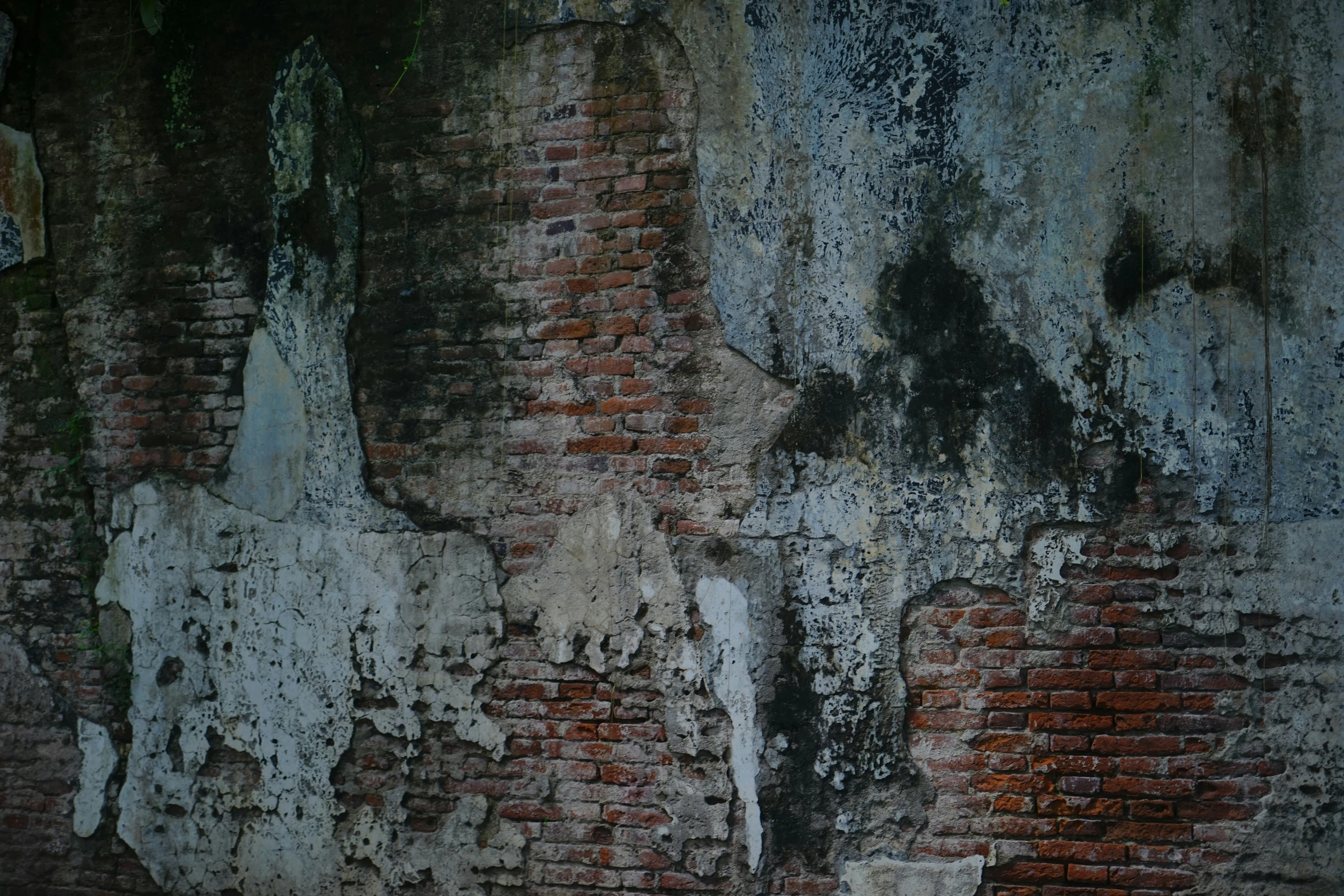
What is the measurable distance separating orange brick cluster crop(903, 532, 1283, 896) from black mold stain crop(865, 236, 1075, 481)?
342 millimetres

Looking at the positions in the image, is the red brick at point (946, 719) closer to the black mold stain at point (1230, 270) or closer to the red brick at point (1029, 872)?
the red brick at point (1029, 872)

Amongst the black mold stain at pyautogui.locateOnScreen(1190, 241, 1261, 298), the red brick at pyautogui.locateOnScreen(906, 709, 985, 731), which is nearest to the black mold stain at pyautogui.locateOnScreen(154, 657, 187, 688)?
the red brick at pyautogui.locateOnScreen(906, 709, 985, 731)

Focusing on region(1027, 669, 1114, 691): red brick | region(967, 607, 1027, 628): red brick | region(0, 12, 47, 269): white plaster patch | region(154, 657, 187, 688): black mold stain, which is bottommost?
region(154, 657, 187, 688): black mold stain

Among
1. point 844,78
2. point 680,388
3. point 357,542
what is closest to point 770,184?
point 844,78

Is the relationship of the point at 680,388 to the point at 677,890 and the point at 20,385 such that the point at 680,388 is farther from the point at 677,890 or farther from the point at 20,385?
the point at 20,385

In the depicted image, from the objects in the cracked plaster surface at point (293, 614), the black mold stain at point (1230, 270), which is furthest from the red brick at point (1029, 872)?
the black mold stain at point (1230, 270)

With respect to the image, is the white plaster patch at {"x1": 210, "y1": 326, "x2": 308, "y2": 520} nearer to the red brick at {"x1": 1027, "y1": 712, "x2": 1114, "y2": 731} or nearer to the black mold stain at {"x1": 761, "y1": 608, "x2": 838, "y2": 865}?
the black mold stain at {"x1": 761, "y1": 608, "x2": 838, "y2": 865}

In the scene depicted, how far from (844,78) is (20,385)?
307 cm

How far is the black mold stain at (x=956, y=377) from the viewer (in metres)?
2.77

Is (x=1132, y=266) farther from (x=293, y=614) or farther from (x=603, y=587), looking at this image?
(x=293, y=614)

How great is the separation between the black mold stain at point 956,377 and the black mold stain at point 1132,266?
12.3 inches

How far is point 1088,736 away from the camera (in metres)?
2.71

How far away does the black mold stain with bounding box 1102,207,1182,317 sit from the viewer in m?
2.75

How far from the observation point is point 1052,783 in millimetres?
2725
